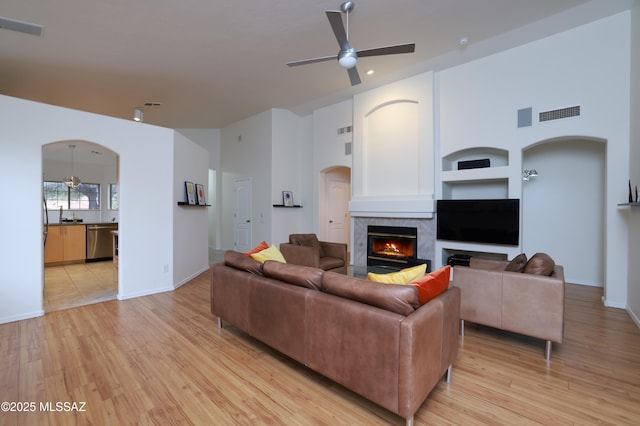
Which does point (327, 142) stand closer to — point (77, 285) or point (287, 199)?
point (287, 199)

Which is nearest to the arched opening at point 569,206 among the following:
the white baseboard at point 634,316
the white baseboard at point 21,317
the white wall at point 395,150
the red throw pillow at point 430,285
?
the white baseboard at point 634,316

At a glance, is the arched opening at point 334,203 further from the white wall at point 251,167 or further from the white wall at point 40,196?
the white wall at point 40,196

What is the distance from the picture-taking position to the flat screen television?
14.4 feet

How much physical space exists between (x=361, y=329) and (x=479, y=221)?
384 centimetres

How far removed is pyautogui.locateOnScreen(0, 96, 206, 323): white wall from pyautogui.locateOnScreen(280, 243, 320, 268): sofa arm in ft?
6.10

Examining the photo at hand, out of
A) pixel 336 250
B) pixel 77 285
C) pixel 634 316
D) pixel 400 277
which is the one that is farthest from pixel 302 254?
pixel 634 316

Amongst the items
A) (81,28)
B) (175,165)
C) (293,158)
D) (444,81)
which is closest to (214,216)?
(293,158)

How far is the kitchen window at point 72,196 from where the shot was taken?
7.88m

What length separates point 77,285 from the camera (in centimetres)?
470

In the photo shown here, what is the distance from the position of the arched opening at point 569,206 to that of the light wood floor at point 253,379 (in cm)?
187

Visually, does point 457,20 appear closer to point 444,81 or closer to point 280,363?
point 444,81

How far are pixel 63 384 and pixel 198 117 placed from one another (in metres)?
6.81

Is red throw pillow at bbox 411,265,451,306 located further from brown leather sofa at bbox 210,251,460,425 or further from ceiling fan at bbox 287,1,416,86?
ceiling fan at bbox 287,1,416,86

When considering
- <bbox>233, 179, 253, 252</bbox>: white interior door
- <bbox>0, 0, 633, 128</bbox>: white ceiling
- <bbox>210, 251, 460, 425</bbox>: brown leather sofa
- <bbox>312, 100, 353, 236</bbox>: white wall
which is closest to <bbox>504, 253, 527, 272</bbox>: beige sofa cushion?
<bbox>210, 251, 460, 425</bbox>: brown leather sofa
